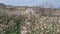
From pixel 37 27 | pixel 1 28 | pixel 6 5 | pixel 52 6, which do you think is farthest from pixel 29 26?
pixel 6 5

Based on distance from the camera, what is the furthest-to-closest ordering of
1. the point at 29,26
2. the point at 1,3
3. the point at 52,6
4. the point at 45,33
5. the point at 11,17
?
the point at 1,3
the point at 52,6
the point at 11,17
the point at 29,26
the point at 45,33

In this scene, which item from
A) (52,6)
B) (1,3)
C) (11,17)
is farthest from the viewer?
(1,3)

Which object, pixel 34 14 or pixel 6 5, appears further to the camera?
pixel 6 5

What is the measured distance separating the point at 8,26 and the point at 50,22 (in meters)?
1.13

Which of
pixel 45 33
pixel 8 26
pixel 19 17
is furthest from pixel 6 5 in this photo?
pixel 45 33

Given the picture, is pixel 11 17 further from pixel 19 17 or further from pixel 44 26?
pixel 44 26

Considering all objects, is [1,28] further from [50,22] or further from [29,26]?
[50,22]

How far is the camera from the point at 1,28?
6930 millimetres

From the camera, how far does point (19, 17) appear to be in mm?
7742

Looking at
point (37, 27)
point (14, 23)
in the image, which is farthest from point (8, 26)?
point (37, 27)

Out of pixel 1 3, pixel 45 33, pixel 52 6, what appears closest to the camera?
pixel 45 33

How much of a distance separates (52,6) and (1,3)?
226 centimetres

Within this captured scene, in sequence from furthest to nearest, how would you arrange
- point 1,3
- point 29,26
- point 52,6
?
point 1,3 → point 52,6 → point 29,26

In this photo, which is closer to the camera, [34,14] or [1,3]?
[34,14]
